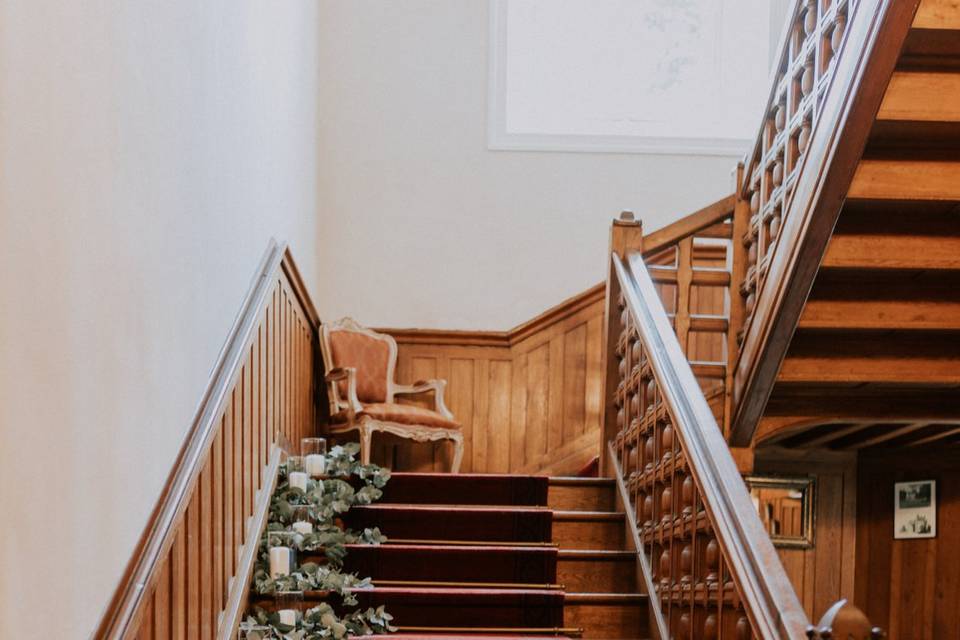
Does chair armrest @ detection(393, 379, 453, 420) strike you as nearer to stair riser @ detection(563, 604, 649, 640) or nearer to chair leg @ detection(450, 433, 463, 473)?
chair leg @ detection(450, 433, 463, 473)

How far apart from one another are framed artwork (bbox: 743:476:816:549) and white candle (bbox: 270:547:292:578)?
402cm

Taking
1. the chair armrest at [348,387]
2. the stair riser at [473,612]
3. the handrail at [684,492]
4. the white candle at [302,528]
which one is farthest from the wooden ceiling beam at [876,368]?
the chair armrest at [348,387]

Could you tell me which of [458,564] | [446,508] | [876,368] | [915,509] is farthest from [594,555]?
[915,509]

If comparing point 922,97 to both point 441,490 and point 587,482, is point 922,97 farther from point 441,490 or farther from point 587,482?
point 441,490

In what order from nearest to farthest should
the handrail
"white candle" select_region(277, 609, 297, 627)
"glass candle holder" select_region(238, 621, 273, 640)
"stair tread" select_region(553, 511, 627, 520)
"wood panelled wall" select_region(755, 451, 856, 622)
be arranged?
the handrail
"glass candle holder" select_region(238, 621, 273, 640)
"white candle" select_region(277, 609, 297, 627)
"stair tread" select_region(553, 511, 627, 520)
"wood panelled wall" select_region(755, 451, 856, 622)

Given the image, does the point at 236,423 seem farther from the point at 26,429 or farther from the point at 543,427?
the point at 543,427

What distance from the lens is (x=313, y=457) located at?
530 cm

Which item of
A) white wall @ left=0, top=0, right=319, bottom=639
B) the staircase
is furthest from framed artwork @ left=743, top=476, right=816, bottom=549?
white wall @ left=0, top=0, right=319, bottom=639

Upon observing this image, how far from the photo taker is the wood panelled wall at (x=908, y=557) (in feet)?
24.2

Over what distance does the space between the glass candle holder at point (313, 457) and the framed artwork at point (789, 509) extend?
338 cm

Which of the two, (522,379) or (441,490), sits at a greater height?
(522,379)

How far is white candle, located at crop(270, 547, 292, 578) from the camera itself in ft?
14.5

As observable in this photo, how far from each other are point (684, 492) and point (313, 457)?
1762mm

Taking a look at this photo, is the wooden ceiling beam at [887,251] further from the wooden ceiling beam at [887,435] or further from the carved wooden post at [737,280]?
the wooden ceiling beam at [887,435]
